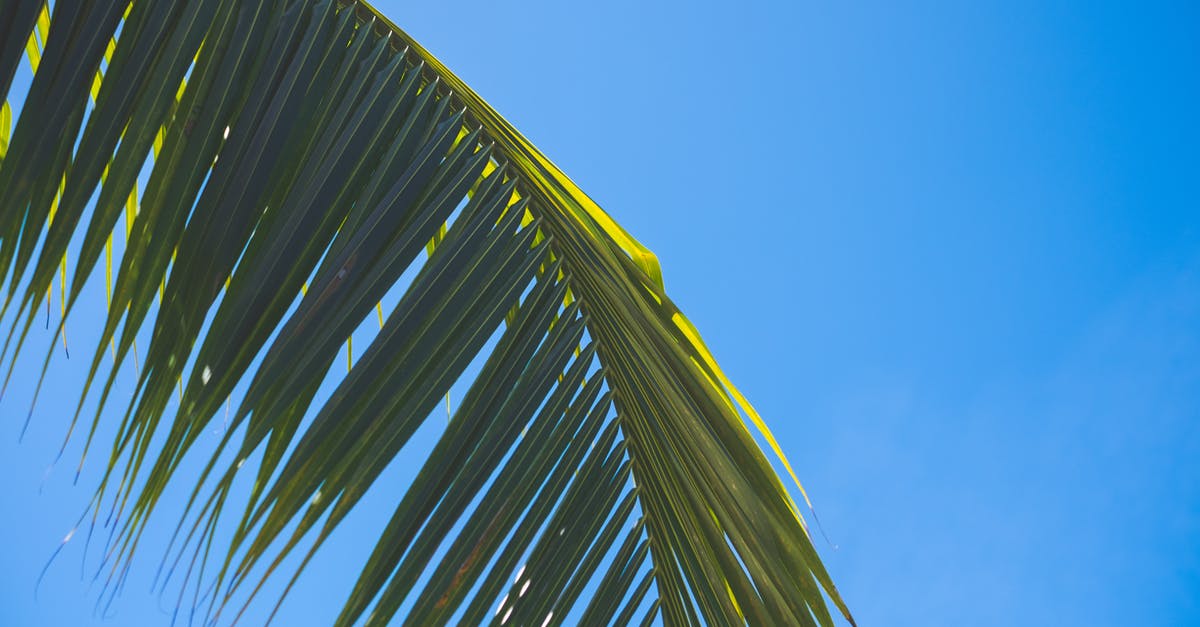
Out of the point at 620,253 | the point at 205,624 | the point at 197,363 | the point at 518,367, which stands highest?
the point at 620,253

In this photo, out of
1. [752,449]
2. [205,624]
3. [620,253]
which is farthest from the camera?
[620,253]

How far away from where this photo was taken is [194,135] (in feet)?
2.34

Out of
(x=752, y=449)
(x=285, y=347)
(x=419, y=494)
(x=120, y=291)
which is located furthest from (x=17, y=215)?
(x=752, y=449)

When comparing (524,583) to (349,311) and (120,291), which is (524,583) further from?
(120,291)

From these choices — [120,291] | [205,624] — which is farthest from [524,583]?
[120,291]

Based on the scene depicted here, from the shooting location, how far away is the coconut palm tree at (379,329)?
650 millimetres

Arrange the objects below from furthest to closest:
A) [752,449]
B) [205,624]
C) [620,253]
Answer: [620,253], [752,449], [205,624]

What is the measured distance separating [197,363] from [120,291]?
9 centimetres

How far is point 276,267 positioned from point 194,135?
12 centimetres

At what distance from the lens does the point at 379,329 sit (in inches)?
27.7

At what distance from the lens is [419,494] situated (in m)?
0.66

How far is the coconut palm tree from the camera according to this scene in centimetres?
65

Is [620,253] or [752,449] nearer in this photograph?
[752,449]

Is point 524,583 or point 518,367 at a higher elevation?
point 518,367
